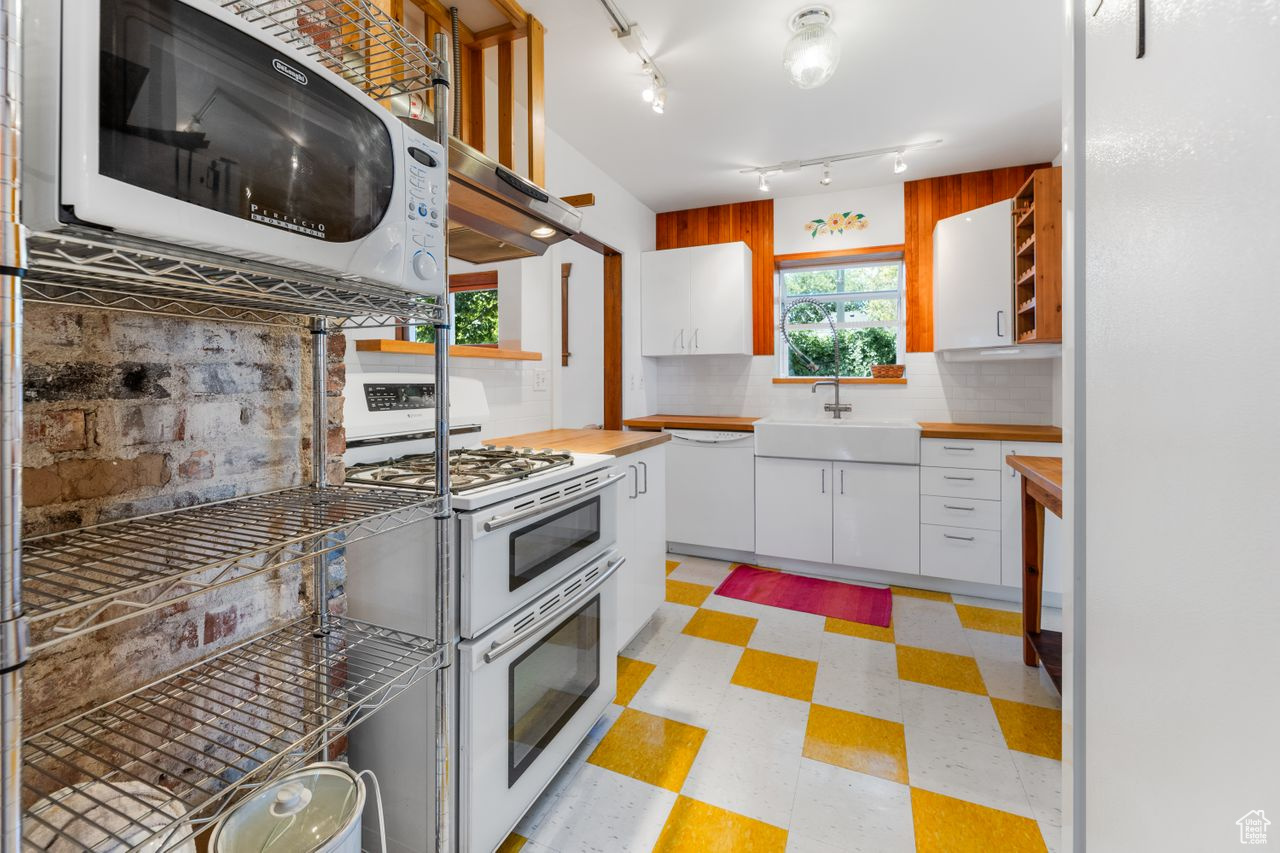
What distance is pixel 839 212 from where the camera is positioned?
3.81 metres

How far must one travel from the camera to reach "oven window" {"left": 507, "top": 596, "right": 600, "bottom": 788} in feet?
4.48

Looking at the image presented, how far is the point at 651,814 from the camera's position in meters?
1.52

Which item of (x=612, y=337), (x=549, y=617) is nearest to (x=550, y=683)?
(x=549, y=617)

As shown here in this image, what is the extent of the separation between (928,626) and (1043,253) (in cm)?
188

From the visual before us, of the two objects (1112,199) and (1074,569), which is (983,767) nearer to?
(1074,569)

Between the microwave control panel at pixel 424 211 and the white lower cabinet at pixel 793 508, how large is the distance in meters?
A: 2.73

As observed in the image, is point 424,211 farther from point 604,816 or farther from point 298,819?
point 604,816

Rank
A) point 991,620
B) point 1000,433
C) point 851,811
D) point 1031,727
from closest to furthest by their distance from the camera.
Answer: point 851,811
point 1031,727
point 991,620
point 1000,433

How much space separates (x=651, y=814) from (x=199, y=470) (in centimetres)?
141

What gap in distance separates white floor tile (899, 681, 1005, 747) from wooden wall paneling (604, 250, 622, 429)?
2.30m

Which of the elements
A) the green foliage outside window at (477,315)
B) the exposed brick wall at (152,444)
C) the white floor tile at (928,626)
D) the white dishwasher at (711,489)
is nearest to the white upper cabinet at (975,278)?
the white dishwasher at (711,489)

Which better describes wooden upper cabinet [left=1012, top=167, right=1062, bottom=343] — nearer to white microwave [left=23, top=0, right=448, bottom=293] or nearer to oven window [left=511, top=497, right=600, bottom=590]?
oven window [left=511, top=497, right=600, bottom=590]

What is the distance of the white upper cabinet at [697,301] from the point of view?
3816 millimetres

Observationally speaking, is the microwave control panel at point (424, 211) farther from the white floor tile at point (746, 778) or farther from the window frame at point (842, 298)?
the window frame at point (842, 298)
